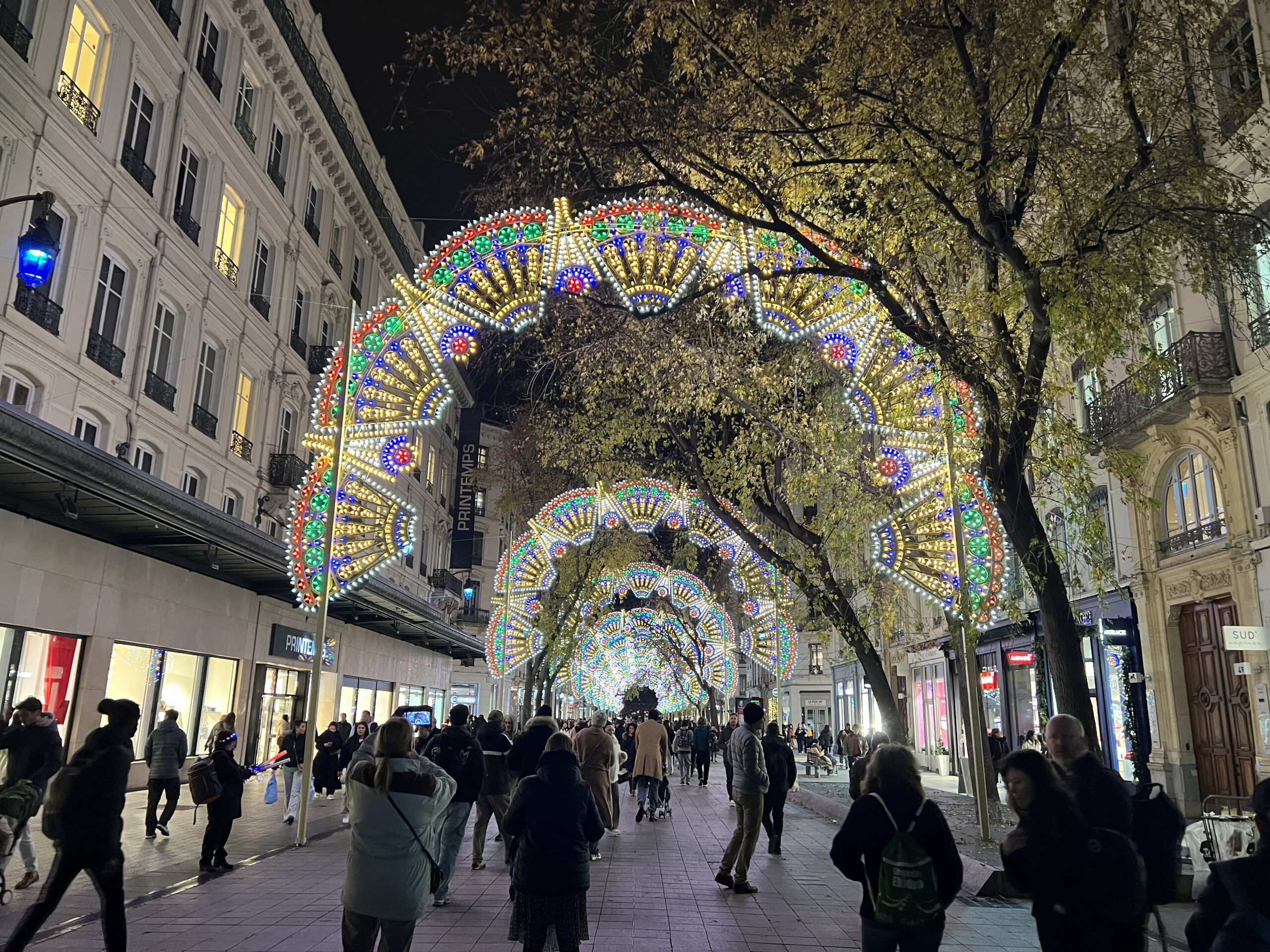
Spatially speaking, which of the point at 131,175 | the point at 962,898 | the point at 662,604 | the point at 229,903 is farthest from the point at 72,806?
the point at 662,604

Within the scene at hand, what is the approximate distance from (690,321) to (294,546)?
268 inches

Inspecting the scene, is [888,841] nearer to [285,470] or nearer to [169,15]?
[169,15]

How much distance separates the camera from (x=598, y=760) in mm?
11125

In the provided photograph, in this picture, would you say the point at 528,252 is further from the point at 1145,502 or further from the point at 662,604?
the point at 662,604

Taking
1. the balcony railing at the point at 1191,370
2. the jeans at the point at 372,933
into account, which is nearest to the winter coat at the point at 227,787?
the jeans at the point at 372,933

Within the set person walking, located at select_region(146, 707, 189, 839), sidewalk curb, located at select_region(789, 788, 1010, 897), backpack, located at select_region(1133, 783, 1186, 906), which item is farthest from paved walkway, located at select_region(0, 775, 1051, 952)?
backpack, located at select_region(1133, 783, 1186, 906)

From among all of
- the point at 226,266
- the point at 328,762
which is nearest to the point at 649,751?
the point at 328,762

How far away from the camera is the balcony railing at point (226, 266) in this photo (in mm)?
22484

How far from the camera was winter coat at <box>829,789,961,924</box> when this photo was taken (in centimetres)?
456

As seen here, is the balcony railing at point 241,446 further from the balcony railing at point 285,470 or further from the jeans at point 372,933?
the jeans at point 372,933

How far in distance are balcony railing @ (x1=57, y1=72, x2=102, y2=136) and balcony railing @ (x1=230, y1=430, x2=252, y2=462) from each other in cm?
806

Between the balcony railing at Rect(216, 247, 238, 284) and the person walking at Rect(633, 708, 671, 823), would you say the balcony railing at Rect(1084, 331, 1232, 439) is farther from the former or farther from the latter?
the balcony railing at Rect(216, 247, 238, 284)

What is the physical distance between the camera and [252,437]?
2466cm

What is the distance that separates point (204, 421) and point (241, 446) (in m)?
2.06
